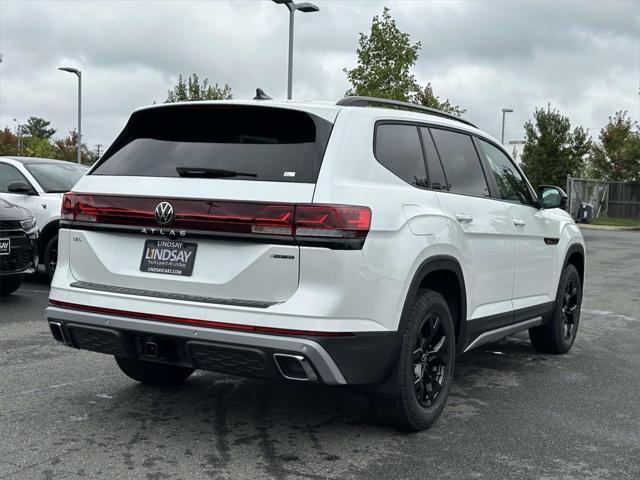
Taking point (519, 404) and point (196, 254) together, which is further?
point (519, 404)

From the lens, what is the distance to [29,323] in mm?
7496

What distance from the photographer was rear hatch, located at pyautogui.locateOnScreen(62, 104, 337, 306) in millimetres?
3762

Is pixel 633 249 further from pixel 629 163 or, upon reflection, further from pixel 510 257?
pixel 629 163

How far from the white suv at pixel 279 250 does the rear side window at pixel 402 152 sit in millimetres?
→ 12

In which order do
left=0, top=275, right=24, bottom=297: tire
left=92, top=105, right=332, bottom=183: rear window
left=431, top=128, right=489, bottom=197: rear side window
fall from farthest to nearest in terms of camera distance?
left=0, top=275, right=24, bottom=297: tire → left=431, top=128, right=489, bottom=197: rear side window → left=92, top=105, right=332, bottom=183: rear window

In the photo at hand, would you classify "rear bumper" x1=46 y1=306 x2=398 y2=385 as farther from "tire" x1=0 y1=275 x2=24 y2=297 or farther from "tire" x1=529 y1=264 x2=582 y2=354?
"tire" x1=0 y1=275 x2=24 y2=297

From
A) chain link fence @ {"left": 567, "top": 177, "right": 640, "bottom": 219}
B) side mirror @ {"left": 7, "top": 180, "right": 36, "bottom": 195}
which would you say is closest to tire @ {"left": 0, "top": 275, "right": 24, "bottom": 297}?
side mirror @ {"left": 7, "top": 180, "right": 36, "bottom": 195}

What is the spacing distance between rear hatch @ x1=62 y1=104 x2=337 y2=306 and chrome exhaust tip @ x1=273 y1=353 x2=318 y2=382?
0.91ft

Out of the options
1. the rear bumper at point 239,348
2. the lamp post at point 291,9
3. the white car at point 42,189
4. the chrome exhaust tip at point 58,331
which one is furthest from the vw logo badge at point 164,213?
the lamp post at point 291,9

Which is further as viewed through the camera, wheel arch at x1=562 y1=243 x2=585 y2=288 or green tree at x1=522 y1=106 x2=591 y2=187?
green tree at x1=522 y1=106 x2=591 y2=187

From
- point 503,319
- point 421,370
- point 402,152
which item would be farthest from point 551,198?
point 421,370

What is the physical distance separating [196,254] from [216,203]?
28 cm

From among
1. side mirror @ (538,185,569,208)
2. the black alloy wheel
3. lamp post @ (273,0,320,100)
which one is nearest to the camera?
the black alloy wheel

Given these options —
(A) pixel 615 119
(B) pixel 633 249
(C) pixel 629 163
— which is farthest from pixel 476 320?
(A) pixel 615 119
